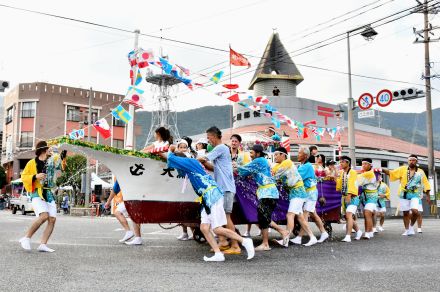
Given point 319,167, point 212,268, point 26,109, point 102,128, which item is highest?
point 26,109

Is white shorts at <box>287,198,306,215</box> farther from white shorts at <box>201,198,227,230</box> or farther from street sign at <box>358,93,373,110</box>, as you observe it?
street sign at <box>358,93,373,110</box>

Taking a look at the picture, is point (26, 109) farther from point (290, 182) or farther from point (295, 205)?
point (295, 205)

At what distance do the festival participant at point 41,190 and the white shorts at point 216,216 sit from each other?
270cm

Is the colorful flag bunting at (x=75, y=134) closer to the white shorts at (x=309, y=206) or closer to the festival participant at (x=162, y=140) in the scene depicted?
the festival participant at (x=162, y=140)

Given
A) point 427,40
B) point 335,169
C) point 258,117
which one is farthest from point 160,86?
point 335,169

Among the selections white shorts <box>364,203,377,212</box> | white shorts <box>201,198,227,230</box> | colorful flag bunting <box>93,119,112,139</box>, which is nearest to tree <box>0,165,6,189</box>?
colorful flag bunting <box>93,119,112,139</box>

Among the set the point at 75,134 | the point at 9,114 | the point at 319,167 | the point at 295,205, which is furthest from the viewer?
the point at 9,114

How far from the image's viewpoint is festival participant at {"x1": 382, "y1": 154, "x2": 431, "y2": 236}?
11148 mm

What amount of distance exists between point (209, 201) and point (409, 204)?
6617 mm

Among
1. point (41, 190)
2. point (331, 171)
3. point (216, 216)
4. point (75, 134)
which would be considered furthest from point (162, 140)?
point (331, 171)

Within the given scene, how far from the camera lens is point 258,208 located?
315 inches

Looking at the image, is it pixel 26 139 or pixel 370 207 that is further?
pixel 26 139

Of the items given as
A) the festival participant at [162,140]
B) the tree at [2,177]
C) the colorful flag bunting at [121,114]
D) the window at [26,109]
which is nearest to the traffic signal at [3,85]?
the colorful flag bunting at [121,114]

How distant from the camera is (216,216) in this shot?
664cm
